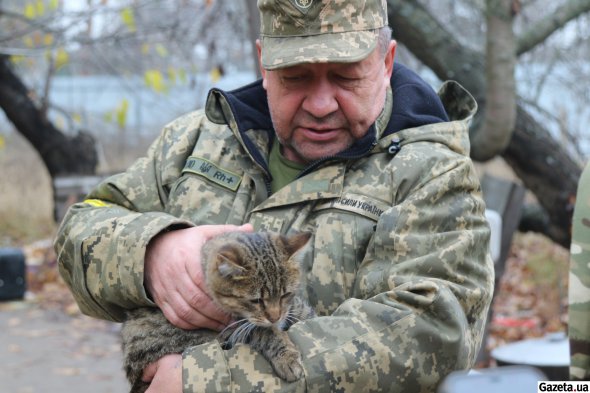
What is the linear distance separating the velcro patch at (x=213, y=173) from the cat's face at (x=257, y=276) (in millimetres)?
→ 339

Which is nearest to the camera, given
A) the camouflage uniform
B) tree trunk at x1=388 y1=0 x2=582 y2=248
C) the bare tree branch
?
the camouflage uniform

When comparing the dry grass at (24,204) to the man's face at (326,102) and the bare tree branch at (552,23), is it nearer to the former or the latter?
the bare tree branch at (552,23)

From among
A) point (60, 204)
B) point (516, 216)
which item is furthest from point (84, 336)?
point (516, 216)

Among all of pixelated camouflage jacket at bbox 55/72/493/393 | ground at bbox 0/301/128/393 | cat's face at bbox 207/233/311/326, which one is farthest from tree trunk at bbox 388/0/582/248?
cat's face at bbox 207/233/311/326

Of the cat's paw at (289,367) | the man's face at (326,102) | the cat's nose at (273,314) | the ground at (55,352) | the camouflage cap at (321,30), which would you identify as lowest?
the ground at (55,352)

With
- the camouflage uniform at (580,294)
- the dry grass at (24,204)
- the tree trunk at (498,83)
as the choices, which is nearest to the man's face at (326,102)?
the camouflage uniform at (580,294)

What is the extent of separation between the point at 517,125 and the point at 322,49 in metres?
4.87

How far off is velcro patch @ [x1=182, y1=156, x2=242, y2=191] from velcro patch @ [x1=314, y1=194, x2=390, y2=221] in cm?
46

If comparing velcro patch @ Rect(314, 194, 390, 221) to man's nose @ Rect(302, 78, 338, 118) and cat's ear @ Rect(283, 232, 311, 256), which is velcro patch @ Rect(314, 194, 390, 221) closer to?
cat's ear @ Rect(283, 232, 311, 256)

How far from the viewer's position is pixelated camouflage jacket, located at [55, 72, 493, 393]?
2.74m

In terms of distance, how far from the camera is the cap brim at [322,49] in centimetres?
300

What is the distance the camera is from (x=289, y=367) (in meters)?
2.70

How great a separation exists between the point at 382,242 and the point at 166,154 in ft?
3.51

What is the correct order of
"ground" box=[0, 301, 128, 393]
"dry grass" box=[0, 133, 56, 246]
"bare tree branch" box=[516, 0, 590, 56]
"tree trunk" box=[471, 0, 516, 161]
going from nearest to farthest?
1. "tree trunk" box=[471, 0, 516, 161]
2. "bare tree branch" box=[516, 0, 590, 56]
3. "ground" box=[0, 301, 128, 393]
4. "dry grass" box=[0, 133, 56, 246]
